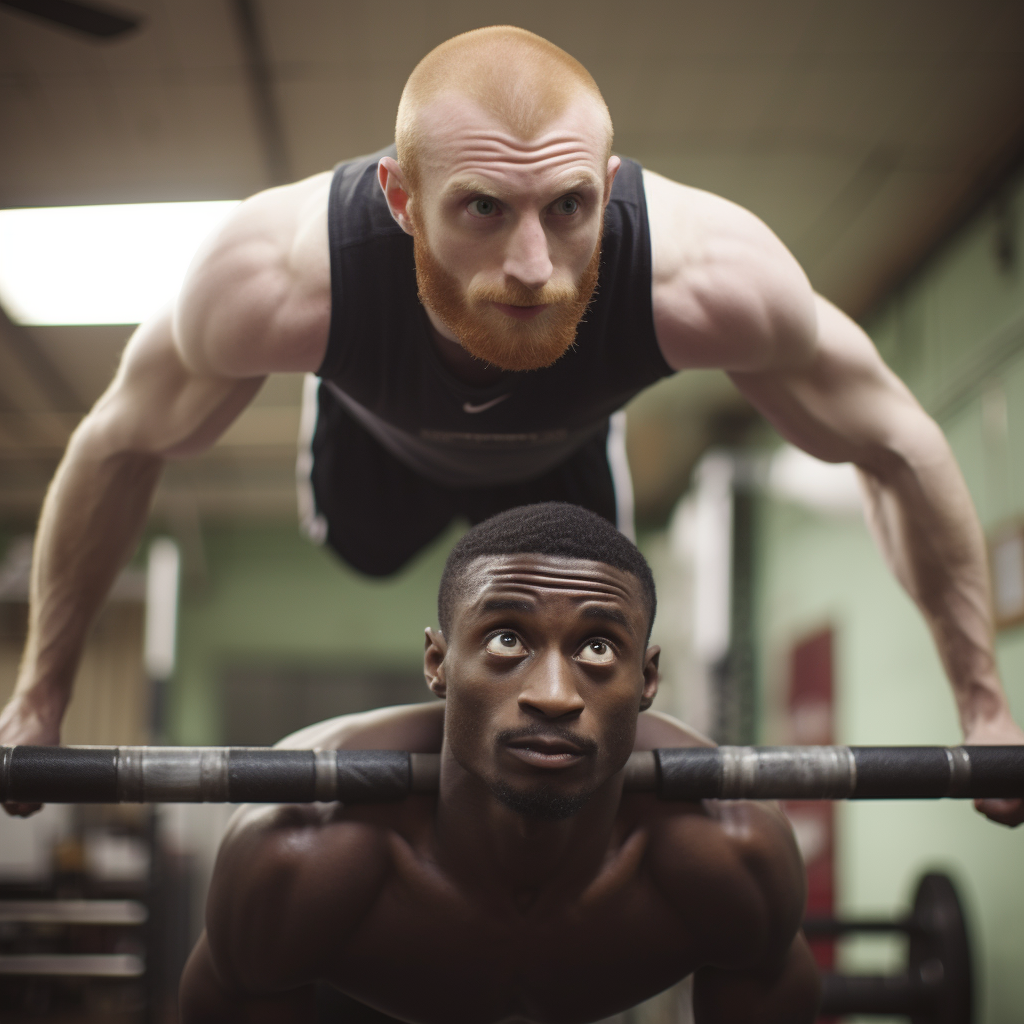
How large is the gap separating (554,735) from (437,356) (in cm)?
50

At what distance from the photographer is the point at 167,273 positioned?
3254 mm

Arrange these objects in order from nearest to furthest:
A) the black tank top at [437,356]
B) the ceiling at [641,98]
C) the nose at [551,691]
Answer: the nose at [551,691] → the black tank top at [437,356] → the ceiling at [641,98]

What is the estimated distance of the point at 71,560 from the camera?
130cm

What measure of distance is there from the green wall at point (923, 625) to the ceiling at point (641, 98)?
0.76ft

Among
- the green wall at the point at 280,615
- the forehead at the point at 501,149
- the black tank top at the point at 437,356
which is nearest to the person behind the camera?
the forehead at the point at 501,149

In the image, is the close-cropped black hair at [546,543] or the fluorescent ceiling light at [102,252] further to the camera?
the fluorescent ceiling light at [102,252]

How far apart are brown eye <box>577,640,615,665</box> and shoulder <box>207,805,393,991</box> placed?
31cm

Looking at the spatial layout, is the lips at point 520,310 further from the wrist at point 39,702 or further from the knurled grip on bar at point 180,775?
the wrist at point 39,702

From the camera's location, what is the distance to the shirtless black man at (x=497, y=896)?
3.31 ft

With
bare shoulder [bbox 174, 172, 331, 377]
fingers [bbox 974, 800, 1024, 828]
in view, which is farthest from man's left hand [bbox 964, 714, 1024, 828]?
bare shoulder [bbox 174, 172, 331, 377]

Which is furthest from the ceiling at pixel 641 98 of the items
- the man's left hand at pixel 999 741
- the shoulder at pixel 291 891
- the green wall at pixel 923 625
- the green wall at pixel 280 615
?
the green wall at pixel 280 615

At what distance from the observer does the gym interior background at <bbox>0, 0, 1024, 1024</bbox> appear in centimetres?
258

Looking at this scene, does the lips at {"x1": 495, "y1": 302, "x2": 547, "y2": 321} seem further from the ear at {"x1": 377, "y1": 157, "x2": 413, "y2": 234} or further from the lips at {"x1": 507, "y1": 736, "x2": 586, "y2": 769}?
the lips at {"x1": 507, "y1": 736, "x2": 586, "y2": 769}

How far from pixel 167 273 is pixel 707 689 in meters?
2.51
